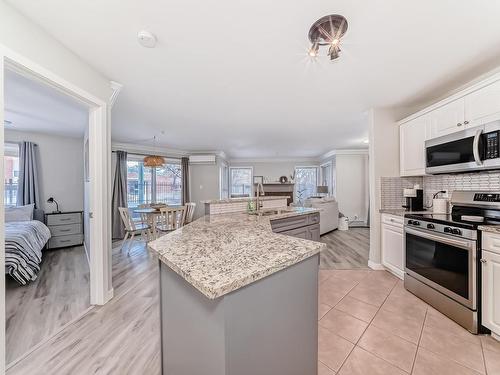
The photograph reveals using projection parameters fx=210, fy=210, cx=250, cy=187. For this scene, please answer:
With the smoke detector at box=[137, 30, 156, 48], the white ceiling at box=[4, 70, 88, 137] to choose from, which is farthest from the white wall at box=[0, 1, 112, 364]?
the smoke detector at box=[137, 30, 156, 48]

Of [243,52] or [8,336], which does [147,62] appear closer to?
[243,52]

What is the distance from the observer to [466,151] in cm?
211

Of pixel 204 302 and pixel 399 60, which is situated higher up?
pixel 399 60

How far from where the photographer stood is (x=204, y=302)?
2.63 feet

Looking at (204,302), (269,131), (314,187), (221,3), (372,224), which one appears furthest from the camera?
(314,187)

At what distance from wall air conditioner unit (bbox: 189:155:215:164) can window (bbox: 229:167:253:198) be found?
2.20 meters

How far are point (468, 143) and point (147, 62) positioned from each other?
3.21 meters

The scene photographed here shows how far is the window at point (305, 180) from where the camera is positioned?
859 centimetres

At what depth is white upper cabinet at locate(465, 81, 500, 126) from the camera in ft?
6.12

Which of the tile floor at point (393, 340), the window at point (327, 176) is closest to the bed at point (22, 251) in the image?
the tile floor at point (393, 340)

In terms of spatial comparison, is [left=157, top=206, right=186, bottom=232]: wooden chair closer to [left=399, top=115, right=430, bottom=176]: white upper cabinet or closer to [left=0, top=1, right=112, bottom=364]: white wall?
[left=0, top=1, right=112, bottom=364]: white wall

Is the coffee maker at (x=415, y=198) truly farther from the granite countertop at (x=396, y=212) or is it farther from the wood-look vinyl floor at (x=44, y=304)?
the wood-look vinyl floor at (x=44, y=304)

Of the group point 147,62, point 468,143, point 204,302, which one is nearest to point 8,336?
point 204,302

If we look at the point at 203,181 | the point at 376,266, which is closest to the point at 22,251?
the point at 203,181
